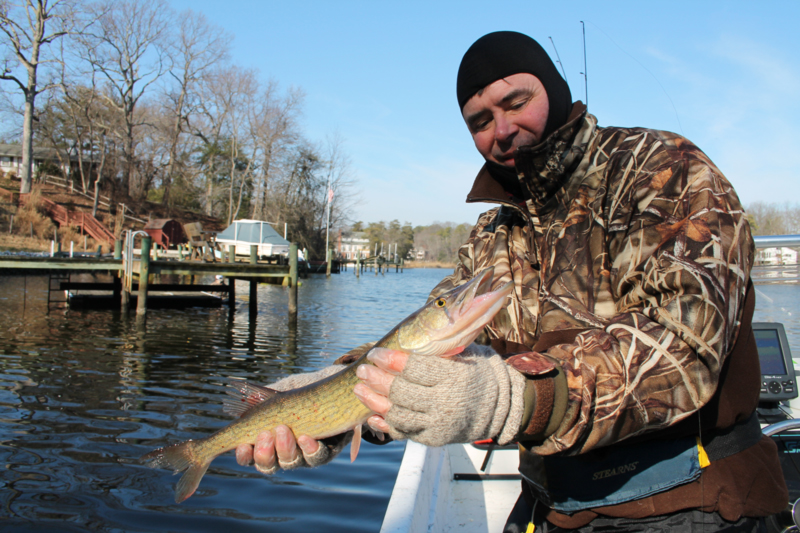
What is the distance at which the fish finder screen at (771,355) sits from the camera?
3.77 metres

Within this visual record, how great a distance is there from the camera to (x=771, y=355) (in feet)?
12.6

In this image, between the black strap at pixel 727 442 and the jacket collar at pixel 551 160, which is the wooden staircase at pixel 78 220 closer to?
the jacket collar at pixel 551 160

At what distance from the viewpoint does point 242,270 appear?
17.3 meters

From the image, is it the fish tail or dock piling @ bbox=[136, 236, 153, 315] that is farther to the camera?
dock piling @ bbox=[136, 236, 153, 315]

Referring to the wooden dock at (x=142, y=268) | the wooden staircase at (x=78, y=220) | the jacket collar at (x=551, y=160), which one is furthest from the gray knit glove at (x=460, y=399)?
the wooden staircase at (x=78, y=220)

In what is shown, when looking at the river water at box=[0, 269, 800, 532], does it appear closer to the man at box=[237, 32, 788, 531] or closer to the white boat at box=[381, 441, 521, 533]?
the white boat at box=[381, 441, 521, 533]

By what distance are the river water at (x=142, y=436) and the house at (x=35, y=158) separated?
46.8 meters

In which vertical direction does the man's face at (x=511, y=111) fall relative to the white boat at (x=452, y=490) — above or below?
above

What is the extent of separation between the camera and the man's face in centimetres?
186

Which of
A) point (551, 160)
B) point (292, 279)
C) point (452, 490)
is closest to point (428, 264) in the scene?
point (292, 279)

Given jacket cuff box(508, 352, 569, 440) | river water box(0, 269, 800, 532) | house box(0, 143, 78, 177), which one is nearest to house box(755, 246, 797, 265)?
river water box(0, 269, 800, 532)

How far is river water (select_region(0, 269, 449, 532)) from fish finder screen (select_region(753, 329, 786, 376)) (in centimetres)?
352

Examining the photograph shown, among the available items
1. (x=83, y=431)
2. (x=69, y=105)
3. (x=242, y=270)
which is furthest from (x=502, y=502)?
(x=69, y=105)

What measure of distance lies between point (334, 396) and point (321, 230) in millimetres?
60191
